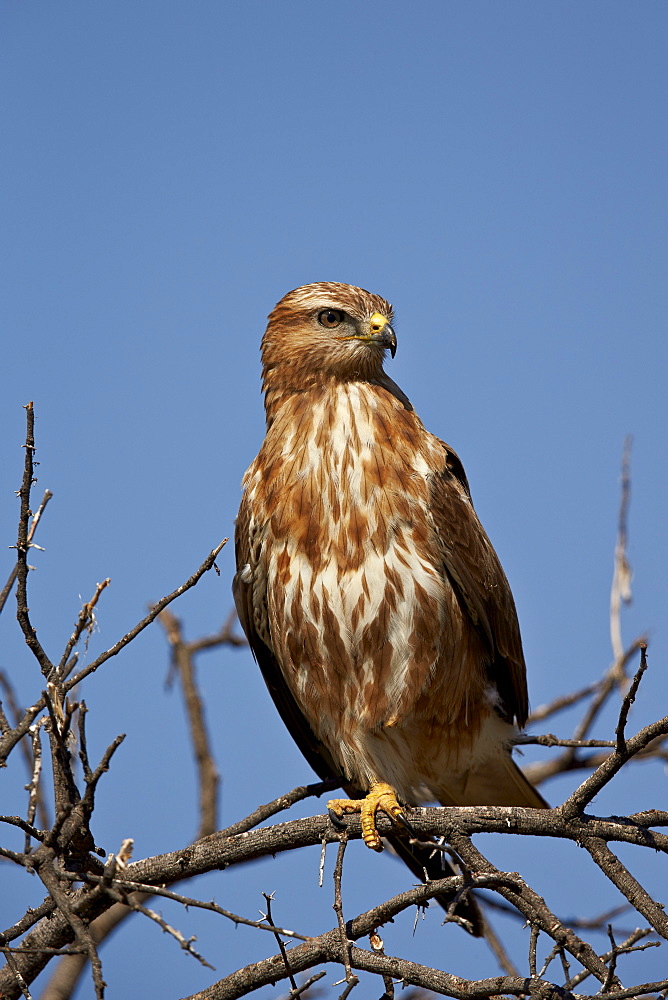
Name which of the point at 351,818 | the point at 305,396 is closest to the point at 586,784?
the point at 351,818

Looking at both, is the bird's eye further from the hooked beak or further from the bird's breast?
the bird's breast

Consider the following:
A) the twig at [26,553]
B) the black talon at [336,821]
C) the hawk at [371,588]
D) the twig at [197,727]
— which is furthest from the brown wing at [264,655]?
the twig at [26,553]

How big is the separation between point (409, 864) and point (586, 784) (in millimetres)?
1982

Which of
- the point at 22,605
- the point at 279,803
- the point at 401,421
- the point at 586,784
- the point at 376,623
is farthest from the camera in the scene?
the point at 401,421

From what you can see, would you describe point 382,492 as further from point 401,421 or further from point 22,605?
point 22,605

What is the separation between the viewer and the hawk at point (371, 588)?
4.33 meters

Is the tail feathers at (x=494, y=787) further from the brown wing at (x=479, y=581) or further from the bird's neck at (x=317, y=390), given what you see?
the bird's neck at (x=317, y=390)

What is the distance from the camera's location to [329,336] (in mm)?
4879

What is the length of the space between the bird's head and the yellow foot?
6.25ft

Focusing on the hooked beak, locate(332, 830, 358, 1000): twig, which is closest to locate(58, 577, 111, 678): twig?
locate(332, 830, 358, 1000): twig

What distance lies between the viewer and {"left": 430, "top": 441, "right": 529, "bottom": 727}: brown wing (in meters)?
4.47

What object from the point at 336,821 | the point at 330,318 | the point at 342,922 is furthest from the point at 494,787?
the point at 330,318

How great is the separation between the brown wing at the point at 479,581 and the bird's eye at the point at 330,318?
0.79 metres

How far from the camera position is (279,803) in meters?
4.02
